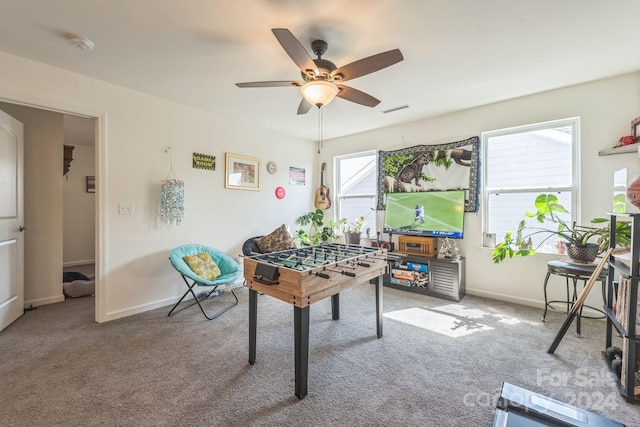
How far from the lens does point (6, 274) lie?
2.62 metres

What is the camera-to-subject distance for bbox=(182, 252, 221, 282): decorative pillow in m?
3.04

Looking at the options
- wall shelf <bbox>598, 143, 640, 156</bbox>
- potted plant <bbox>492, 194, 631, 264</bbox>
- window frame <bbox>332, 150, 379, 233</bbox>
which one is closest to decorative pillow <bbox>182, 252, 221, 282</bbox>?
window frame <bbox>332, 150, 379, 233</bbox>

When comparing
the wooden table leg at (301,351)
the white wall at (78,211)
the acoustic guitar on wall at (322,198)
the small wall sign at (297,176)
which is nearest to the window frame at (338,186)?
the acoustic guitar on wall at (322,198)

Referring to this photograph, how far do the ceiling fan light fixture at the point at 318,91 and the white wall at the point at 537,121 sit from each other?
7.77 ft

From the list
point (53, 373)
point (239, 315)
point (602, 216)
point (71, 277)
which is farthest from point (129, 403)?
point (602, 216)

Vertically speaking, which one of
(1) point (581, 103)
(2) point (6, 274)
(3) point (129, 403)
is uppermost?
(1) point (581, 103)

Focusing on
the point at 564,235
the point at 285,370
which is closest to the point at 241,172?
the point at 285,370

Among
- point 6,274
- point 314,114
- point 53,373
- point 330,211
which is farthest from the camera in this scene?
point 330,211

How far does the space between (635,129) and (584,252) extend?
125 cm

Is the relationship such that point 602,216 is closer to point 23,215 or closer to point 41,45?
point 41,45

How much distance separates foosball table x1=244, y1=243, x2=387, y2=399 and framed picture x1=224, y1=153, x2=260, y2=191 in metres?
1.91

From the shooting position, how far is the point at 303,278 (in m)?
1.70

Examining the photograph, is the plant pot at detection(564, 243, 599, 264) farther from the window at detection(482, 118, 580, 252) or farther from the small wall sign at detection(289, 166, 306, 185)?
the small wall sign at detection(289, 166, 306, 185)

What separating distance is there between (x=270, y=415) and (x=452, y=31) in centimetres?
287
